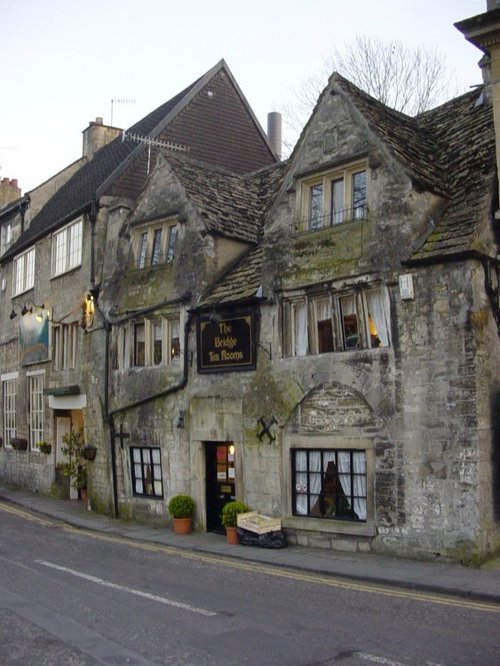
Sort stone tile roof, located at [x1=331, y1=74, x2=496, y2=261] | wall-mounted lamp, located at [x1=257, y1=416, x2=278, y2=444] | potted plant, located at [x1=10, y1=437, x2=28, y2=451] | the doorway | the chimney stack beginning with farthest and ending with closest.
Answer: the chimney stack < potted plant, located at [x1=10, y1=437, x2=28, y2=451] < the doorway < wall-mounted lamp, located at [x1=257, y1=416, x2=278, y2=444] < stone tile roof, located at [x1=331, y1=74, x2=496, y2=261]

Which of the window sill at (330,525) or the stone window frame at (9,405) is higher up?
the stone window frame at (9,405)

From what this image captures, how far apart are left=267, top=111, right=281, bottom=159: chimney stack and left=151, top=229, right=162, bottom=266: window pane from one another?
15.0 metres

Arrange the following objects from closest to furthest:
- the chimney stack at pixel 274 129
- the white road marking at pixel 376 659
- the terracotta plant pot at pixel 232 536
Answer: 1. the white road marking at pixel 376 659
2. the terracotta plant pot at pixel 232 536
3. the chimney stack at pixel 274 129

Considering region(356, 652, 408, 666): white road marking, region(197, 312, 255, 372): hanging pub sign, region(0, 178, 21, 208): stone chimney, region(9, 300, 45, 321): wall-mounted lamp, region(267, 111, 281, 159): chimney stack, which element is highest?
region(267, 111, 281, 159): chimney stack

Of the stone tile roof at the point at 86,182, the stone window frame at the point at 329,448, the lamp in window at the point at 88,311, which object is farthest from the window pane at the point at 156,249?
the stone window frame at the point at 329,448

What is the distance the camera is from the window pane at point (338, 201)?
48.7 ft

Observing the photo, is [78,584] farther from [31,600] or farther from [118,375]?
[118,375]

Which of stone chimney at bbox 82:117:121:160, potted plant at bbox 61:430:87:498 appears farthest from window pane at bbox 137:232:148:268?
stone chimney at bbox 82:117:121:160

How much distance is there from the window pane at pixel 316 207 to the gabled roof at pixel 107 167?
28.8ft

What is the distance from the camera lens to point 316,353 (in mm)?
14812

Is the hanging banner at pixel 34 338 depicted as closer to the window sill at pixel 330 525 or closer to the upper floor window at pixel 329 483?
the upper floor window at pixel 329 483

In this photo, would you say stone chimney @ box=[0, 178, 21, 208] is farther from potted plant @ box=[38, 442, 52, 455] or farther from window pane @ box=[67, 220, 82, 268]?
potted plant @ box=[38, 442, 52, 455]

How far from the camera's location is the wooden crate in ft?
47.5

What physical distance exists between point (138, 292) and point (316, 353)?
6416 millimetres
